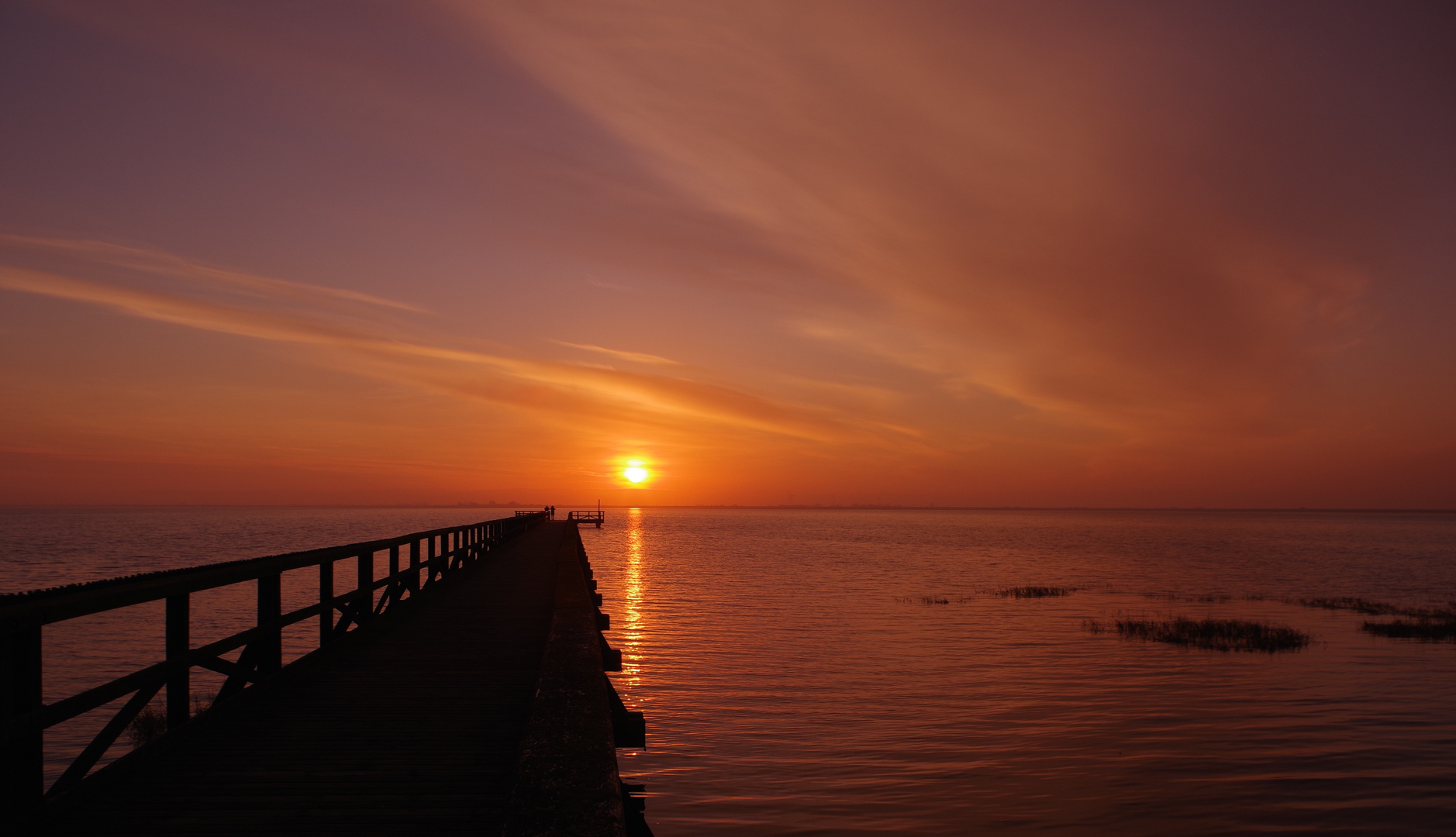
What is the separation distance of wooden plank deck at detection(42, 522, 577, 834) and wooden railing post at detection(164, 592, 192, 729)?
0.16 meters

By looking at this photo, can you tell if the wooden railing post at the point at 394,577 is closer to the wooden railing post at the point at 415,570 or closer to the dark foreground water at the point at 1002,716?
the wooden railing post at the point at 415,570

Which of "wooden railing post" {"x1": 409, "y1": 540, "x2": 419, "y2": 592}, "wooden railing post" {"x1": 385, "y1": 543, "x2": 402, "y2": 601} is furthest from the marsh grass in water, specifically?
"wooden railing post" {"x1": 385, "y1": 543, "x2": 402, "y2": 601}

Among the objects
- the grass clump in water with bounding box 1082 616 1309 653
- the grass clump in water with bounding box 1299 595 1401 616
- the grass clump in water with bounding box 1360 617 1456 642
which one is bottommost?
the grass clump in water with bounding box 1299 595 1401 616

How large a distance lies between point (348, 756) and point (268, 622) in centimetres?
254

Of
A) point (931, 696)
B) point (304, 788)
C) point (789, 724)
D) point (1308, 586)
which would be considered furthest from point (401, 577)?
point (1308, 586)

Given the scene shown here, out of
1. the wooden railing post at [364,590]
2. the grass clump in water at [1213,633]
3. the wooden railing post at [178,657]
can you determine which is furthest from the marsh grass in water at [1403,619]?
the wooden railing post at [178,657]

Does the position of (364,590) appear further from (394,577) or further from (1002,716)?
(1002,716)

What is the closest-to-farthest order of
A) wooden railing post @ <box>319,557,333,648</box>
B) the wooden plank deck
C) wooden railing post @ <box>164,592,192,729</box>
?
the wooden plank deck → wooden railing post @ <box>164,592,192,729</box> → wooden railing post @ <box>319,557,333,648</box>

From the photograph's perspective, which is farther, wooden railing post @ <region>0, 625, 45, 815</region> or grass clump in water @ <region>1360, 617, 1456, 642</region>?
grass clump in water @ <region>1360, 617, 1456, 642</region>

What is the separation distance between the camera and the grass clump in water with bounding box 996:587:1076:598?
35.6 m

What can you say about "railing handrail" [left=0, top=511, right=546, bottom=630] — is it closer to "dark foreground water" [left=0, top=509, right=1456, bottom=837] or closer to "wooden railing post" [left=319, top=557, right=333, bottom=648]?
"wooden railing post" [left=319, top=557, right=333, bottom=648]

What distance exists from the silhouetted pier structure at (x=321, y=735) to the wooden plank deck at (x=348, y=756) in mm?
17

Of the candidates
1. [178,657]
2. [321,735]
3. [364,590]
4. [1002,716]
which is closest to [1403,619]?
[1002,716]

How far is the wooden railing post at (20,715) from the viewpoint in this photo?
4.28 metres
